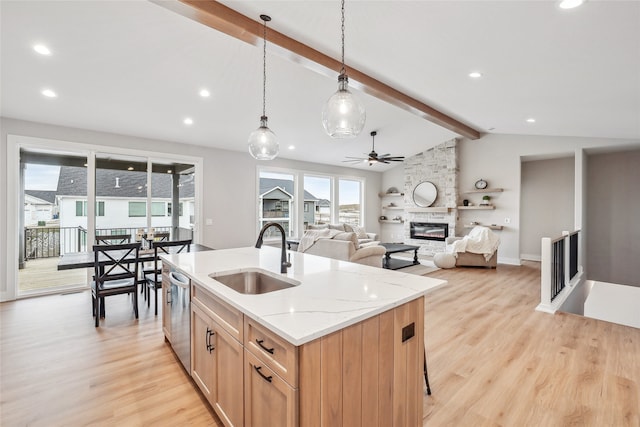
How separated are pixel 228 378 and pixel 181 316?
0.91m

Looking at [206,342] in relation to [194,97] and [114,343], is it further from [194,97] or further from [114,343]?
[194,97]

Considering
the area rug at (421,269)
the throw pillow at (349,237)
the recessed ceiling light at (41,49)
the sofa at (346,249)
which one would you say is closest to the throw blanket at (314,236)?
the sofa at (346,249)

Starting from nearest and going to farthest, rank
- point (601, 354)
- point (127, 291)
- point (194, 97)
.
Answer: point (601, 354) → point (127, 291) → point (194, 97)

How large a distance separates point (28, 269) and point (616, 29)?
290 inches

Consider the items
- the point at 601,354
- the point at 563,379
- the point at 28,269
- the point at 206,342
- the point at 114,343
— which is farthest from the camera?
the point at 28,269

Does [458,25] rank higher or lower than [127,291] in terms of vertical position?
higher

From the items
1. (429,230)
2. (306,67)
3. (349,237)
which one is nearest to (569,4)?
(306,67)

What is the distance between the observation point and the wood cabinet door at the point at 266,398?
3.55ft

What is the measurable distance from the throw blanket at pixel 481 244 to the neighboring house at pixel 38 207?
24.2 feet

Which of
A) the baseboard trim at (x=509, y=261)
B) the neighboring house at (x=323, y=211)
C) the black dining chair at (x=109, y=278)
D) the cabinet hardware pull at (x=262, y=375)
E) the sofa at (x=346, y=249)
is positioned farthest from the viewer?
the neighboring house at (x=323, y=211)

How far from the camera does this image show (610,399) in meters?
2.03

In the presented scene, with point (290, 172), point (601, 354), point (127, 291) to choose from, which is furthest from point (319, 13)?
point (290, 172)

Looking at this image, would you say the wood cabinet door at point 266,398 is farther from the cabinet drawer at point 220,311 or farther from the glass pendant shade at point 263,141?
the glass pendant shade at point 263,141

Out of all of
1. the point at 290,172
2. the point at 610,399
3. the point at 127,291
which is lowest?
the point at 610,399
